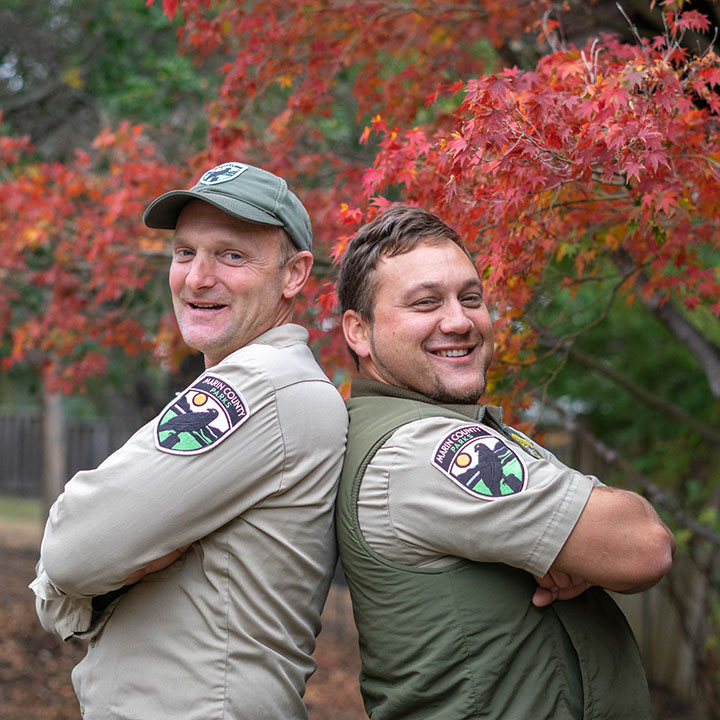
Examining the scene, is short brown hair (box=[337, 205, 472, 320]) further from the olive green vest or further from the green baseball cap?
the olive green vest

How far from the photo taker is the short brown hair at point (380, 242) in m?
2.38

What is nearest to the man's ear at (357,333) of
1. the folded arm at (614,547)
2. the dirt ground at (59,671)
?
the folded arm at (614,547)

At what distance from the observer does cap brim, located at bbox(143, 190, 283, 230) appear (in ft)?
7.65

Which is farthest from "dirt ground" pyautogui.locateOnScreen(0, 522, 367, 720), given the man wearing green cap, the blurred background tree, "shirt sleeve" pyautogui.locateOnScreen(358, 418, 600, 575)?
"shirt sleeve" pyautogui.locateOnScreen(358, 418, 600, 575)

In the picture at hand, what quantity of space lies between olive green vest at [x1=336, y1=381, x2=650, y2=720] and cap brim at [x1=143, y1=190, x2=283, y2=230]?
605 mm

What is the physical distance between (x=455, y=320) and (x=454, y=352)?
9 centimetres

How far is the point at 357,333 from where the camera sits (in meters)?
2.45

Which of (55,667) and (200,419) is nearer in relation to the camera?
(200,419)

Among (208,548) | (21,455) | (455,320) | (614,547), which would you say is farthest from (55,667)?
(21,455)

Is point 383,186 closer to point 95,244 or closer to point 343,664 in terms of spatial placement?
point 95,244

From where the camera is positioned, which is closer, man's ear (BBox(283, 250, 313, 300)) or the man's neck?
the man's neck

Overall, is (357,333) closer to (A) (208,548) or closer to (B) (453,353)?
(B) (453,353)

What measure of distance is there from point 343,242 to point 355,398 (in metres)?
0.72

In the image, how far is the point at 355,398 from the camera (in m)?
2.42
